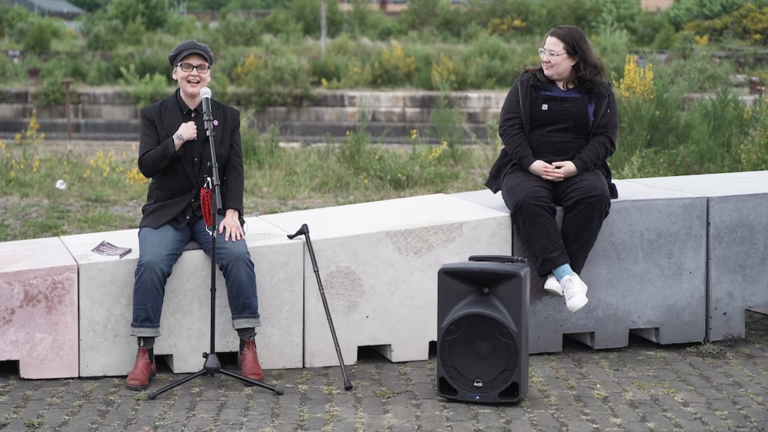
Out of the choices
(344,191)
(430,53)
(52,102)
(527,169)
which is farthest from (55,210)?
(430,53)

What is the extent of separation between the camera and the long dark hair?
20.8ft

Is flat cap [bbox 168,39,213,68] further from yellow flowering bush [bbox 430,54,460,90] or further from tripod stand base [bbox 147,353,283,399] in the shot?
yellow flowering bush [bbox 430,54,460,90]

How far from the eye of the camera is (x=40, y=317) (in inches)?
224

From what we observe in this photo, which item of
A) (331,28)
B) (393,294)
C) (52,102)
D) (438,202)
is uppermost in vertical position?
(331,28)

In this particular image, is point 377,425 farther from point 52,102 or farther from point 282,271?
point 52,102

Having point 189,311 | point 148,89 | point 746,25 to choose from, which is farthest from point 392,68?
point 189,311

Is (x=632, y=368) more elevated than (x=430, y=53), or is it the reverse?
(x=430, y=53)

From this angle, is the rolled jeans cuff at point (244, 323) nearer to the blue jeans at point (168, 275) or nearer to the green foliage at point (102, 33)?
the blue jeans at point (168, 275)

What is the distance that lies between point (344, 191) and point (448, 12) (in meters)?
26.8

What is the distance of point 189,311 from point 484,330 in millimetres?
1661

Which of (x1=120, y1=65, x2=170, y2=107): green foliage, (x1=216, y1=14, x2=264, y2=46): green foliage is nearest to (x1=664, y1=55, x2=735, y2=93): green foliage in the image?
(x1=120, y1=65, x2=170, y2=107): green foliage

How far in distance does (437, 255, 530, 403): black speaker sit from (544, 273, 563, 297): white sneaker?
0.56 meters

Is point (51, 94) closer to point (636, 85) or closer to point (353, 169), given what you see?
point (353, 169)

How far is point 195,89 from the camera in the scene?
593 cm
